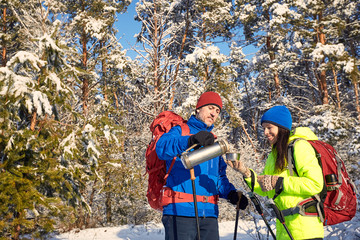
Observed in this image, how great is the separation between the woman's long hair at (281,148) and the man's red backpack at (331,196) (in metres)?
0.10

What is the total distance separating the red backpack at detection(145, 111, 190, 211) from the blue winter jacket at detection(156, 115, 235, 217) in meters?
0.06

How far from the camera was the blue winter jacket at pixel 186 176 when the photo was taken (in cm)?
228

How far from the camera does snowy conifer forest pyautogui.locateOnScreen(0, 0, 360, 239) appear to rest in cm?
479

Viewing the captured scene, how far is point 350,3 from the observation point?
16.9m

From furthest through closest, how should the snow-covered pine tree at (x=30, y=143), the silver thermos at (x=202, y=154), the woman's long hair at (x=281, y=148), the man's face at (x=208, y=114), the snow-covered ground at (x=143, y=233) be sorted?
the snow-covered ground at (x=143, y=233), the snow-covered pine tree at (x=30, y=143), the man's face at (x=208, y=114), the woman's long hair at (x=281, y=148), the silver thermos at (x=202, y=154)

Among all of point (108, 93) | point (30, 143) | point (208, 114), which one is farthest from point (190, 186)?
point (108, 93)

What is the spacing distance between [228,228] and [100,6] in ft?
34.7

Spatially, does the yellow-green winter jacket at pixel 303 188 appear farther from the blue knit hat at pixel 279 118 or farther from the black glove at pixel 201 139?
the black glove at pixel 201 139

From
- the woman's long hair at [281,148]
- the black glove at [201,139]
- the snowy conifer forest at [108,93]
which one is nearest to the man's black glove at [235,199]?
the woman's long hair at [281,148]

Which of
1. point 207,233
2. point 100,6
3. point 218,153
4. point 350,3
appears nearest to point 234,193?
point 207,233

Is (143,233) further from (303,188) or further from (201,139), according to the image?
(303,188)

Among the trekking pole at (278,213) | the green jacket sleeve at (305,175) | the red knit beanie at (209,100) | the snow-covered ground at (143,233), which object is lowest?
the snow-covered ground at (143,233)

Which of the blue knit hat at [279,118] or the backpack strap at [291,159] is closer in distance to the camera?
the backpack strap at [291,159]

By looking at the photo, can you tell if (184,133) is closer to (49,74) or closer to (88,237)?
(49,74)
